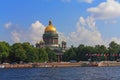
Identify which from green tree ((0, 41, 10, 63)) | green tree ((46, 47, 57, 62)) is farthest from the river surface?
green tree ((46, 47, 57, 62))

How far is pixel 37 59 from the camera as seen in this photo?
520 ft

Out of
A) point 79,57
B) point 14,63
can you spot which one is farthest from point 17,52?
point 79,57

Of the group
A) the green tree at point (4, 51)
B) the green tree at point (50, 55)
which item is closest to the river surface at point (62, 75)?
the green tree at point (4, 51)

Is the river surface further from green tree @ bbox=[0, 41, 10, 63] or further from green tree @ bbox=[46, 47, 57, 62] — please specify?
green tree @ bbox=[46, 47, 57, 62]

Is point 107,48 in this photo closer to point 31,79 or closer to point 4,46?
point 4,46

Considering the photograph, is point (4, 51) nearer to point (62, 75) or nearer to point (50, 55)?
point (50, 55)

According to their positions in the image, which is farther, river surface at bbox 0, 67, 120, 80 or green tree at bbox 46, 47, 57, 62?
green tree at bbox 46, 47, 57, 62

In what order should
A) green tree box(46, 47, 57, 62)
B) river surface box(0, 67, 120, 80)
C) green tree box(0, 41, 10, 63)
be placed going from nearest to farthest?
river surface box(0, 67, 120, 80), green tree box(0, 41, 10, 63), green tree box(46, 47, 57, 62)

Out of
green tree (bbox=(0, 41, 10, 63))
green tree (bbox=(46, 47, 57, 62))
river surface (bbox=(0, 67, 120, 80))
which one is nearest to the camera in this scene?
river surface (bbox=(0, 67, 120, 80))

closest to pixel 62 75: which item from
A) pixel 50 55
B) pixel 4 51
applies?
pixel 4 51

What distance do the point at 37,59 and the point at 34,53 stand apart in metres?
5.21

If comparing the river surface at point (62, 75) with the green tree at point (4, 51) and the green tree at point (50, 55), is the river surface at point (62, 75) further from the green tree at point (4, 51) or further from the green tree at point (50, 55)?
the green tree at point (50, 55)

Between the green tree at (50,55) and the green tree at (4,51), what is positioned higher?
the green tree at (50,55)

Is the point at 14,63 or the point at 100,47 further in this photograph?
the point at 100,47
